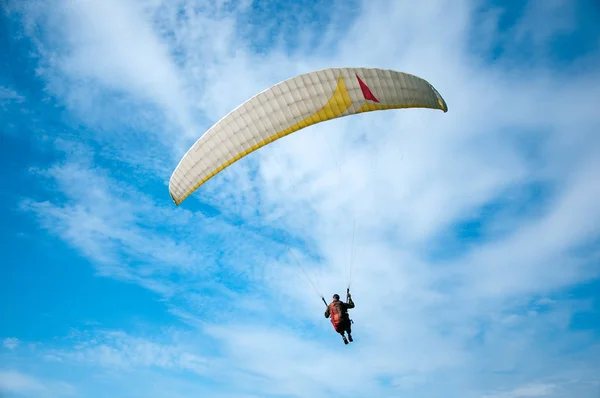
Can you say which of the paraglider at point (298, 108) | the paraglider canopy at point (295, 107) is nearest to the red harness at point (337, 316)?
the paraglider at point (298, 108)

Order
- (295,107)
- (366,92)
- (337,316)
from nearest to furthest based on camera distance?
(295,107) → (366,92) → (337,316)

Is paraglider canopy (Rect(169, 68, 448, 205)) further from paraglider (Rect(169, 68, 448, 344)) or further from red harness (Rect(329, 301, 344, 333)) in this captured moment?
red harness (Rect(329, 301, 344, 333))

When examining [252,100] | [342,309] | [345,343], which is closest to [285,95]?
[252,100]

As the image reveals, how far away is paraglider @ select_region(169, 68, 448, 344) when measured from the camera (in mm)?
17234

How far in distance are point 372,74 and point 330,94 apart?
1849mm

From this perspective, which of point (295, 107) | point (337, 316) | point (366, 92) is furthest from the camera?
point (337, 316)

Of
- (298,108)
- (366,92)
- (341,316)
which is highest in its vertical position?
(366,92)

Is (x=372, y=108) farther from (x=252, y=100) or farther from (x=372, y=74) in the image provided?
Result: (x=252, y=100)

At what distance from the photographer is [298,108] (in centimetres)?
1739

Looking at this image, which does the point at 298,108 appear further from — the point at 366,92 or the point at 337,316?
the point at 337,316

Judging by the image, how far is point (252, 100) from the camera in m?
17.1

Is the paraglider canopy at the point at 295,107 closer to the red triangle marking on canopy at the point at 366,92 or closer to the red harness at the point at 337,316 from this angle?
the red triangle marking on canopy at the point at 366,92

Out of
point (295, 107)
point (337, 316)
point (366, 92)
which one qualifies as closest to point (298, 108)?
point (295, 107)

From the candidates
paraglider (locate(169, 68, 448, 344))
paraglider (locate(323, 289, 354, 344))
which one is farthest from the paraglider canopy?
paraglider (locate(323, 289, 354, 344))
